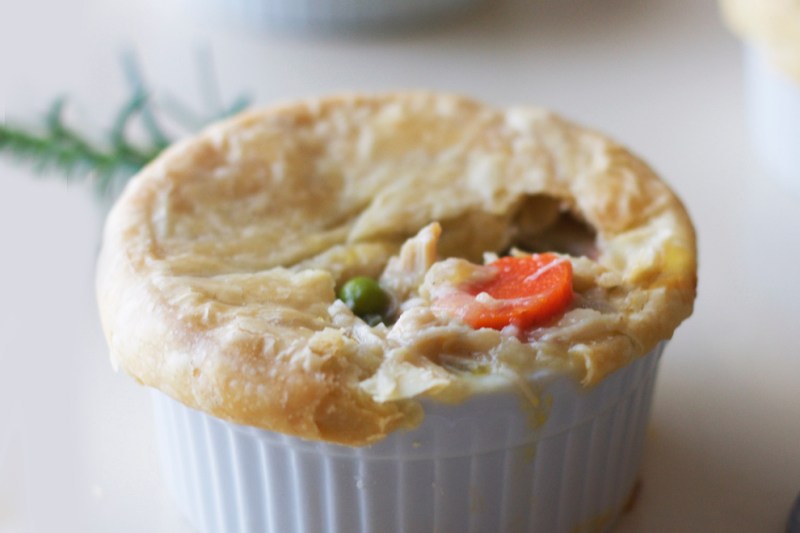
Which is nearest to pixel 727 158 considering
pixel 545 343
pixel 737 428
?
pixel 737 428

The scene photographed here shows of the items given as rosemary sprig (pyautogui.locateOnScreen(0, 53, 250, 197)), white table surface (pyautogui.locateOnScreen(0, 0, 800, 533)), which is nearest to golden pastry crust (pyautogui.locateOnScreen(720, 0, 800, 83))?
white table surface (pyautogui.locateOnScreen(0, 0, 800, 533))

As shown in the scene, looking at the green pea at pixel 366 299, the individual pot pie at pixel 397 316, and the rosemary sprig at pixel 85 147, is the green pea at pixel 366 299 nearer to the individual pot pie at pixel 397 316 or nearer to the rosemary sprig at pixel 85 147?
the individual pot pie at pixel 397 316

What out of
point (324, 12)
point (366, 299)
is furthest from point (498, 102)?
point (366, 299)

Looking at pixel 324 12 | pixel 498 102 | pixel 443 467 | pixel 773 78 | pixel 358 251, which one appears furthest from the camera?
pixel 324 12

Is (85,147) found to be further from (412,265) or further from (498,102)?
(498,102)

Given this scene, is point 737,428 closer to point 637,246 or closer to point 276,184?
point 637,246

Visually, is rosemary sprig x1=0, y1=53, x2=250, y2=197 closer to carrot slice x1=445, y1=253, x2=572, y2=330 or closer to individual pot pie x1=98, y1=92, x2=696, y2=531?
individual pot pie x1=98, y1=92, x2=696, y2=531
